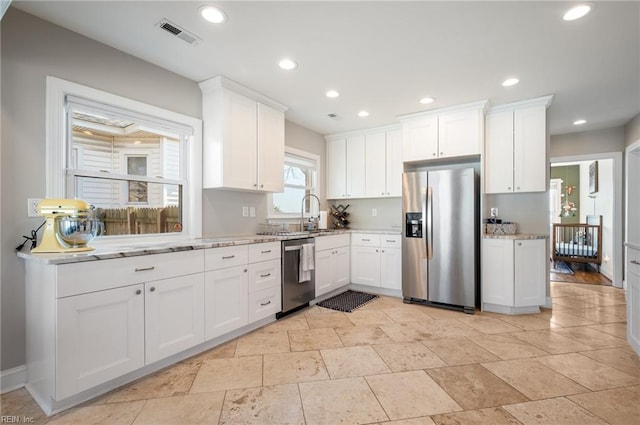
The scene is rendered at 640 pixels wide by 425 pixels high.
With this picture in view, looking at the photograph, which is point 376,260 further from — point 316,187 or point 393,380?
point 393,380

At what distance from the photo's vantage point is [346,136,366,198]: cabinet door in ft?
15.5

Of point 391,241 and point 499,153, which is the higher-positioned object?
point 499,153

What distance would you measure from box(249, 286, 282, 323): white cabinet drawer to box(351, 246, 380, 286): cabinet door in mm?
1578

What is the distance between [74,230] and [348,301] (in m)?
3.02

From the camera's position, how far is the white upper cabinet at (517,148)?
3.47 m

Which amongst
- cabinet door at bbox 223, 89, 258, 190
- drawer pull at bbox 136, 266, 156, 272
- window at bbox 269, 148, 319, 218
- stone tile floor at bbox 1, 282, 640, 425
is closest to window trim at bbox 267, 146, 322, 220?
window at bbox 269, 148, 319, 218

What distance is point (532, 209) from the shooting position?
3.72m

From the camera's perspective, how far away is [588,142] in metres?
4.73

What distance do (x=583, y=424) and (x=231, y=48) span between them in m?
3.40

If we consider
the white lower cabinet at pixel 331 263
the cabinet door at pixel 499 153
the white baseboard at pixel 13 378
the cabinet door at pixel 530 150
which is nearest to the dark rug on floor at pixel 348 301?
the white lower cabinet at pixel 331 263

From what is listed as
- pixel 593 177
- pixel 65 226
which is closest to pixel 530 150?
pixel 593 177

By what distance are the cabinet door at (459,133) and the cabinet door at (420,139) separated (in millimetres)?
75

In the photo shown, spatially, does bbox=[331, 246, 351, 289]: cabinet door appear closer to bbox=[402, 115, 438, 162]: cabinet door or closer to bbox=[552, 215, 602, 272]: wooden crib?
bbox=[402, 115, 438, 162]: cabinet door

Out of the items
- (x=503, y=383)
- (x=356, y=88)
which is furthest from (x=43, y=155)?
(x=503, y=383)
